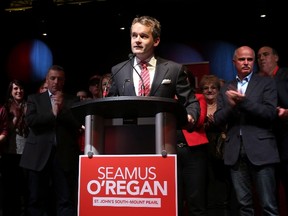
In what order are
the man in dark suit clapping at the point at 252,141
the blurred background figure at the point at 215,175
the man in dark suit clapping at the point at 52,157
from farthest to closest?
1. the blurred background figure at the point at 215,175
2. the man in dark suit clapping at the point at 52,157
3. the man in dark suit clapping at the point at 252,141

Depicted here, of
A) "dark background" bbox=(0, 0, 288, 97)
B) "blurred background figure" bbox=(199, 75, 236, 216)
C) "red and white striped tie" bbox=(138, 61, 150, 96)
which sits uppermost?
"dark background" bbox=(0, 0, 288, 97)

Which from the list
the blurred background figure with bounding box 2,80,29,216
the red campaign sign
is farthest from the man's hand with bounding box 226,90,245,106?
the blurred background figure with bounding box 2,80,29,216

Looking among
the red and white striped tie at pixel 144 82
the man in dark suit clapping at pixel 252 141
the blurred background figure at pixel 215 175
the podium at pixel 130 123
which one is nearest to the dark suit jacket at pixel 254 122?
the man in dark suit clapping at pixel 252 141

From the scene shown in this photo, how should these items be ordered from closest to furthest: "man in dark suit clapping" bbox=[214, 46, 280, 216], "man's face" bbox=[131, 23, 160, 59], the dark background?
"man's face" bbox=[131, 23, 160, 59] → "man in dark suit clapping" bbox=[214, 46, 280, 216] → the dark background

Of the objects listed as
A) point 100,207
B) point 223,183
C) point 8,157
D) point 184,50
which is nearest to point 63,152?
point 8,157

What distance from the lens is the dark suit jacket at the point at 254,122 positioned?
2.58 m

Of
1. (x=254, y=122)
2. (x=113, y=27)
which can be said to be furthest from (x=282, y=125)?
(x=113, y=27)

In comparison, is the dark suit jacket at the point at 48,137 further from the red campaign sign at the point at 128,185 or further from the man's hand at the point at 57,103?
the red campaign sign at the point at 128,185

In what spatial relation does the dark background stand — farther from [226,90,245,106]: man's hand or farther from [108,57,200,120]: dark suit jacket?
[108,57,200,120]: dark suit jacket

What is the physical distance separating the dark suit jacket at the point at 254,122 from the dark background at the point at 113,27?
3135mm

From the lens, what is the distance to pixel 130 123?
5.30 ft

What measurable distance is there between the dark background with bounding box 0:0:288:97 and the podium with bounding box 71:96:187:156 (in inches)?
180

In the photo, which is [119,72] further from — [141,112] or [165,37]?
[165,37]

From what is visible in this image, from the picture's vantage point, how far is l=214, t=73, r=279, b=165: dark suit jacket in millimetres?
2582
